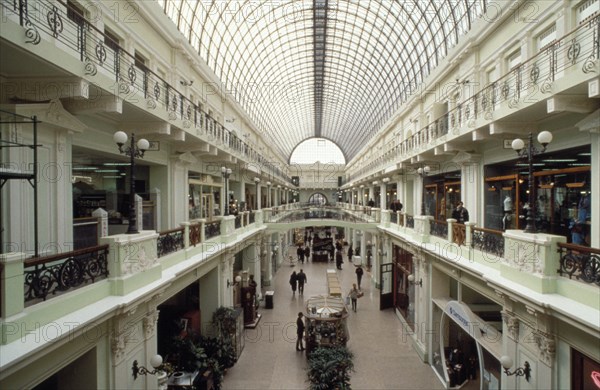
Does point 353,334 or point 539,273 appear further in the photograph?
point 353,334

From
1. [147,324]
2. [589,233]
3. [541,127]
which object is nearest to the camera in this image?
[147,324]

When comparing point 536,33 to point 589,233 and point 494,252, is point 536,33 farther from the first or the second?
point 494,252

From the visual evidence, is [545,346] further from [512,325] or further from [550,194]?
[550,194]

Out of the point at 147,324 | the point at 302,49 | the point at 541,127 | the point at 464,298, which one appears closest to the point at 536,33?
the point at 541,127

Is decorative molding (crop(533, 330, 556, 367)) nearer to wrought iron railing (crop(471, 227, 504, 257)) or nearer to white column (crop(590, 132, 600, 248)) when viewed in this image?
wrought iron railing (crop(471, 227, 504, 257))

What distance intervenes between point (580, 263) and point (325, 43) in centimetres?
3554

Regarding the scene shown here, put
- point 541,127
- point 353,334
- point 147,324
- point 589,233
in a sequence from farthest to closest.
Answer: point 353,334 → point 541,127 → point 589,233 → point 147,324

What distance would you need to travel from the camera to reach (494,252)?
27.0 ft

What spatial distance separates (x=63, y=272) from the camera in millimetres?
5074

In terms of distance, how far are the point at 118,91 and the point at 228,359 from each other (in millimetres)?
9680

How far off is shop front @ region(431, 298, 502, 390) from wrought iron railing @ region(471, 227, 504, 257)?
215 cm

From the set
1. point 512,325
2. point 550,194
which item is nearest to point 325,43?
point 550,194

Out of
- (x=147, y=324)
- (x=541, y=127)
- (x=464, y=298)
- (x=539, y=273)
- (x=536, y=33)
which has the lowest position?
(x=464, y=298)

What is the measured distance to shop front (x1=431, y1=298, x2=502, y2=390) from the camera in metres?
9.24
